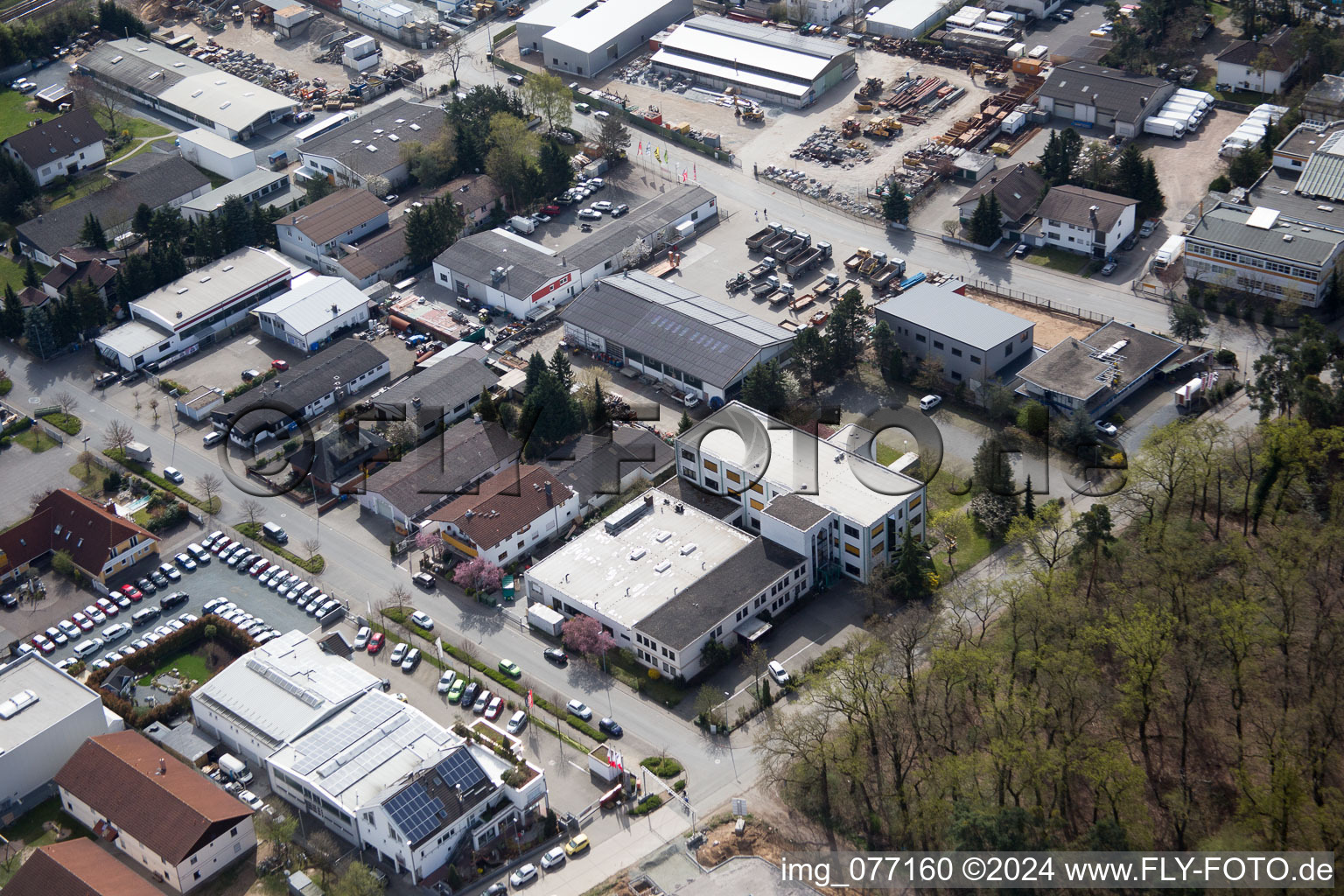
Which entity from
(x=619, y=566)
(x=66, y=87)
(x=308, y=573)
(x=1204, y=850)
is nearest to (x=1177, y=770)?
(x=1204, y=850)

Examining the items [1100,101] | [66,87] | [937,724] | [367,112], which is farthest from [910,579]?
[66,87]

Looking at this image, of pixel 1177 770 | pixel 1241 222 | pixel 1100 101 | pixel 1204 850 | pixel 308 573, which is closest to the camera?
pixel 1204 850

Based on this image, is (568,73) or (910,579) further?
(568,73)

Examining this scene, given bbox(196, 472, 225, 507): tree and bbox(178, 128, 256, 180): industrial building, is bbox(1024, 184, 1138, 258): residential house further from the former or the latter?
bbox(178, 128, 256, 180): industrial building

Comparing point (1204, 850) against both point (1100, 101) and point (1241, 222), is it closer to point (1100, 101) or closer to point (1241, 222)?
point (1241, 222)

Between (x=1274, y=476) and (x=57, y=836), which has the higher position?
(x=1274, y=476)

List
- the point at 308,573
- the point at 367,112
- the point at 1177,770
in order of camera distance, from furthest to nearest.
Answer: the point at 367,112, the point at 308,573, the point at 1177,770

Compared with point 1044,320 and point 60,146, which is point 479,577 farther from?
point 60,146
